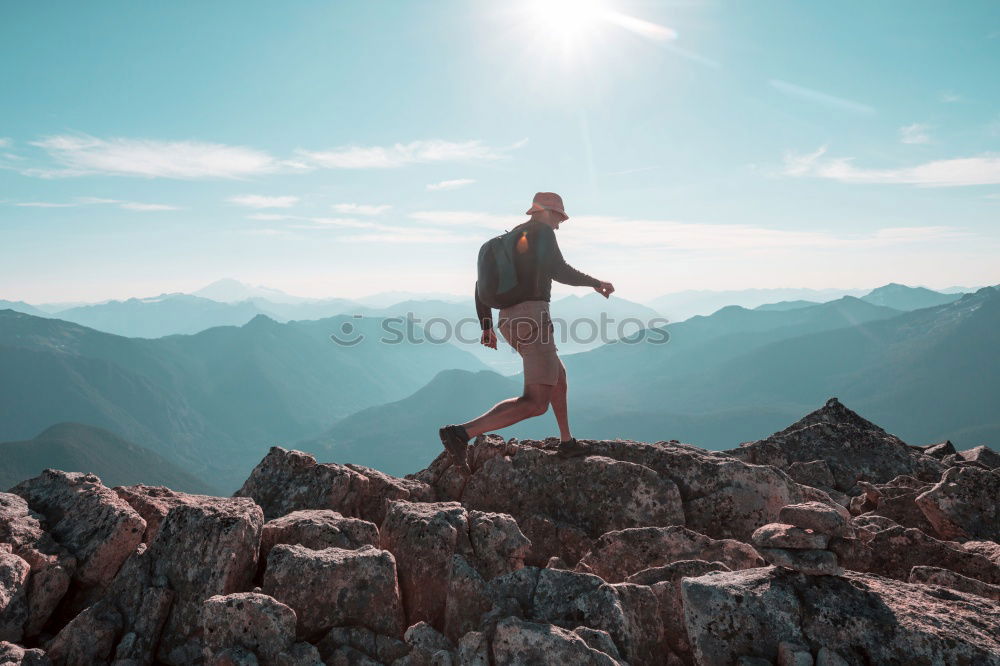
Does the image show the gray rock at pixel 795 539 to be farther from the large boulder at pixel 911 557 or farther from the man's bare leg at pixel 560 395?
the man's bare leg at pixel 560 395

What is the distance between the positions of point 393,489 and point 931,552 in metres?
6.88

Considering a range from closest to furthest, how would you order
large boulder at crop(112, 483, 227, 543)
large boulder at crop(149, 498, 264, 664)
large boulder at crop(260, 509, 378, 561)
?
large boulder at crop(149, 498, 264, 664), large boulder at crop(260, 509, 378, 561), large boulder at crop(112, 483, 227, 543)

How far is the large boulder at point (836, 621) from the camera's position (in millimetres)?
4582

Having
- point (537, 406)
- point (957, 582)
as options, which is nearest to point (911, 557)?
point (957, 582)

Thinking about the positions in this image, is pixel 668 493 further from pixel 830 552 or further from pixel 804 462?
pixel 804 462

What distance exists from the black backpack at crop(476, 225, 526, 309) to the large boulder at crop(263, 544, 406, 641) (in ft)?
12.6

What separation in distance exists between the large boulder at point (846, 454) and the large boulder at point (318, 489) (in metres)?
8.33

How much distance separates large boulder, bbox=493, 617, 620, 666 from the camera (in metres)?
4.44

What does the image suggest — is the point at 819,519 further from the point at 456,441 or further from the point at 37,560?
the point at 37,560

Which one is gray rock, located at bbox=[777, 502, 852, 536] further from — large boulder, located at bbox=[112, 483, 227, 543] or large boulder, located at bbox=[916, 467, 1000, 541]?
large boulder, located at bbox=[112, 483, 227, 543]

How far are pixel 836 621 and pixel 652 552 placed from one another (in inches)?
88.2

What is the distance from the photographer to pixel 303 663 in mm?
4816

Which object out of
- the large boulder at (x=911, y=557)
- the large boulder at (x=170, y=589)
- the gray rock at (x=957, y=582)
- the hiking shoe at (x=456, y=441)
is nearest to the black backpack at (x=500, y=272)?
the hiking shoe at (x=456, y=441)

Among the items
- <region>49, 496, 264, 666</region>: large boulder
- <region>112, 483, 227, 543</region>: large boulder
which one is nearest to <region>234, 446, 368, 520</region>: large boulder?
<region>112, 483, 227, 543</region>: large boulder
